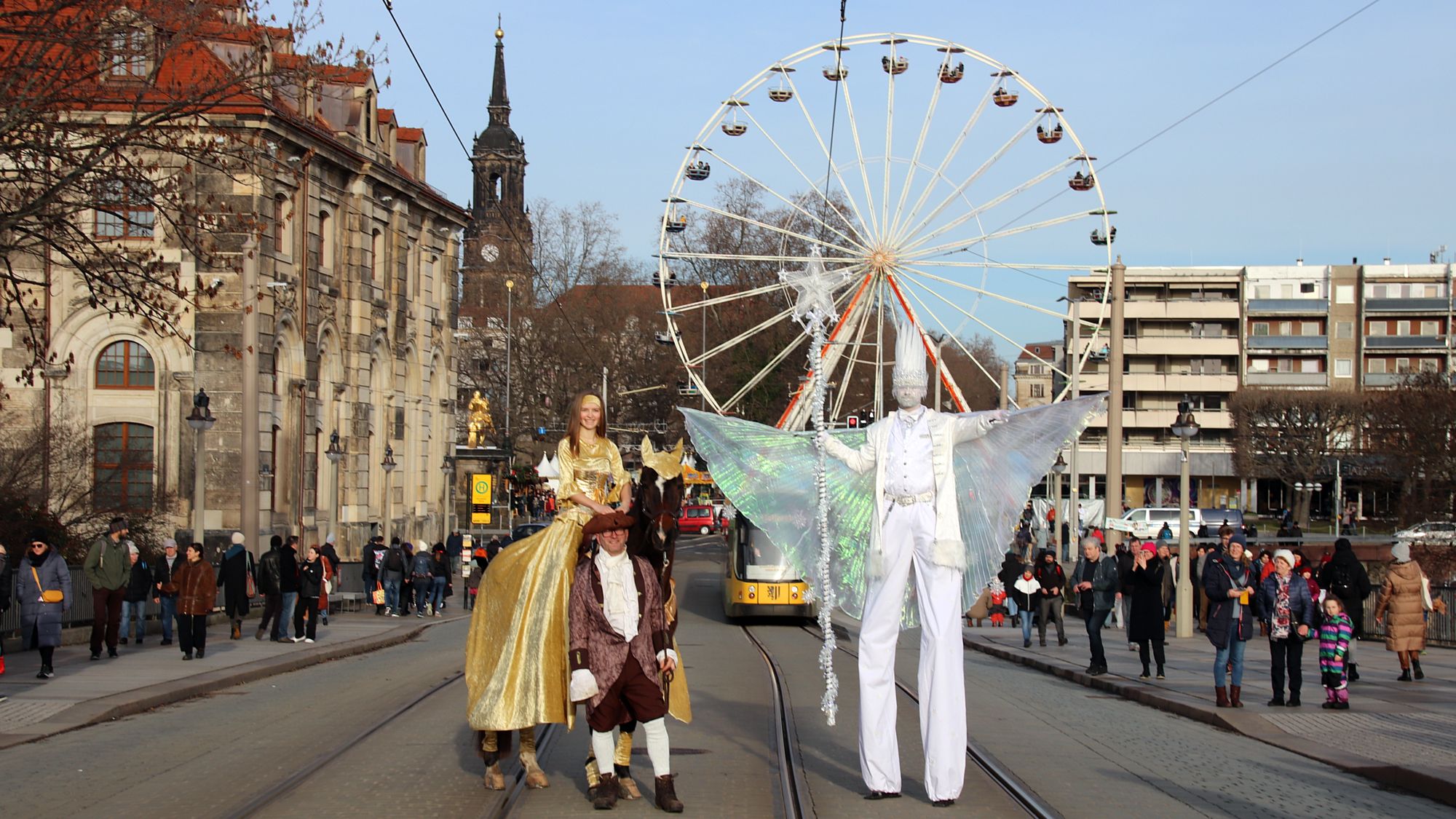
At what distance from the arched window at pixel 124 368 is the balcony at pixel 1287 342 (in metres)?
81.5

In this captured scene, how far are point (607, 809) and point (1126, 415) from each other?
97626 mm

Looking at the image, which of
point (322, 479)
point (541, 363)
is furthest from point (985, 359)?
point (322, 479)

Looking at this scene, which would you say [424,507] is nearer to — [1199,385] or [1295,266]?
[1199,385]

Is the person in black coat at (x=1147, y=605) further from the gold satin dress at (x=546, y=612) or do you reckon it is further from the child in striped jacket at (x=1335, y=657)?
the gold satin dress at (x=546, y=612)

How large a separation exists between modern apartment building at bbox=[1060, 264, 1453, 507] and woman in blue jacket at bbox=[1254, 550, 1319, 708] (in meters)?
86.6

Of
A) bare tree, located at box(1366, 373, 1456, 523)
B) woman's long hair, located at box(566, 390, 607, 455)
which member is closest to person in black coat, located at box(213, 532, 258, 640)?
woman's long hair, located at box(566, 390, 607, 455)

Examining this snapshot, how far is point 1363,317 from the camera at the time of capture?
106m

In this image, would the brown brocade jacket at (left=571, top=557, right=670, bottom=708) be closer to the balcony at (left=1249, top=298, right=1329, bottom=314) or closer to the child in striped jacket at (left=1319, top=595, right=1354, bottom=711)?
the child in striped jacket at (left=1319, top=595, right=1354, bottom=711)

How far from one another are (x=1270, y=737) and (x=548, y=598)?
7.34 metres

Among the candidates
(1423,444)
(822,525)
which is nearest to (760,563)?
(822,525)

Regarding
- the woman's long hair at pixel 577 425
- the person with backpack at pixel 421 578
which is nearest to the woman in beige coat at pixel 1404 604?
the woman's long hair at pixel 577 425

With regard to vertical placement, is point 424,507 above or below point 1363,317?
below

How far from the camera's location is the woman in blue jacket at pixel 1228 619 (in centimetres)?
1543

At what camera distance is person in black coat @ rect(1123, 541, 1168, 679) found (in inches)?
715
